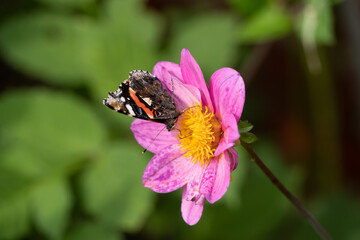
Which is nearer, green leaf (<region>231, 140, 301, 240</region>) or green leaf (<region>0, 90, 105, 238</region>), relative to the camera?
green leaf (<region>0, 90, 105, 238</region>)

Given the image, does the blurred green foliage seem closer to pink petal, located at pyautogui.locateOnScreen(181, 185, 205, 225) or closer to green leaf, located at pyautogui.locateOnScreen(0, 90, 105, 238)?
green leaf, located at pyautogui.locateOnScreen(0, 90, 105, 238)

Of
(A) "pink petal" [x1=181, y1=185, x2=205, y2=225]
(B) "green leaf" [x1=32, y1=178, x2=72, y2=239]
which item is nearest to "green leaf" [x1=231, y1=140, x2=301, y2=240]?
(B) "green leaf" [x1=32, y1=178, x2=72, y2=239]

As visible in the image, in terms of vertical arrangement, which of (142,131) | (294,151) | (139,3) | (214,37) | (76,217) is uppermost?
(139,3)

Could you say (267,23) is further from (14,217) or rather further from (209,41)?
(14,217)

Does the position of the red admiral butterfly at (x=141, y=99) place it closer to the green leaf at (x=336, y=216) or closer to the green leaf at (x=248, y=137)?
the green leaf at (x=248, y=137)

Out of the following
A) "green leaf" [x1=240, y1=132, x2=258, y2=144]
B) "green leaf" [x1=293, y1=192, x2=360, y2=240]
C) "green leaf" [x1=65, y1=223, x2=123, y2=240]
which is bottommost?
"green leaf" [x1=293, y1=192, x2=360, y2=240]

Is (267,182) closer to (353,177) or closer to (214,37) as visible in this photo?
(353,177)

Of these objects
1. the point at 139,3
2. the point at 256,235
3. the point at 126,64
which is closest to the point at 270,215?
the point at 256,235
